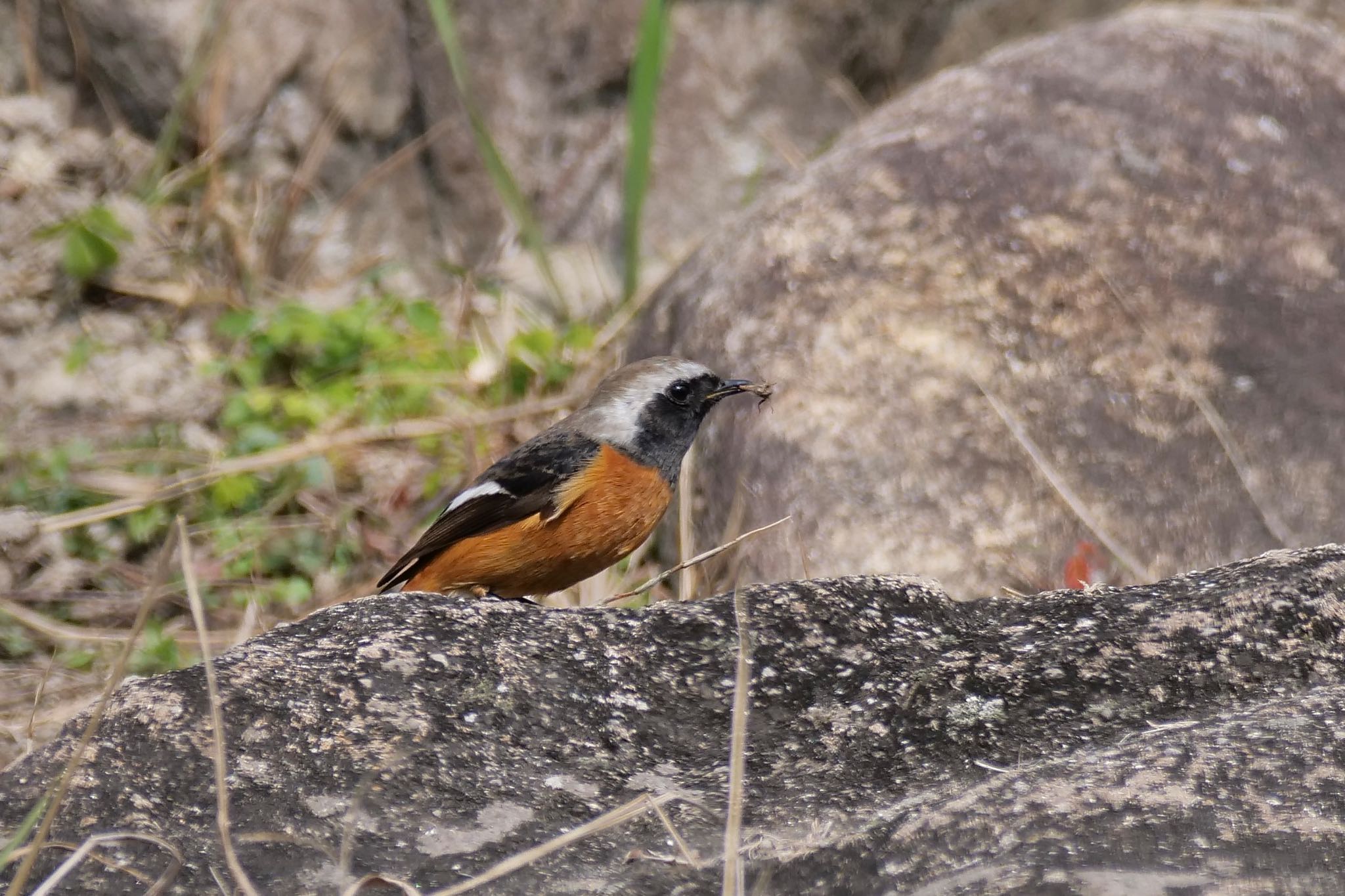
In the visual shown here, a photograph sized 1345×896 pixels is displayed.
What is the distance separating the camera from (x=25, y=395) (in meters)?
7.06

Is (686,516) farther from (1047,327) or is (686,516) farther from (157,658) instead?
(157,658)

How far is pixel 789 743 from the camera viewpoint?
2654 mm

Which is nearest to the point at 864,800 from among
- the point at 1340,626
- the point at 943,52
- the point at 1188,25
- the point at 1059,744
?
the point at 1059,744

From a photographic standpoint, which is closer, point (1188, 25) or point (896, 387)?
point (896, 387)

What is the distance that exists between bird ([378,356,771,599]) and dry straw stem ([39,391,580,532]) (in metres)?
1.79

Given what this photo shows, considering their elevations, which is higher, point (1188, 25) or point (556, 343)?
point (1188, 25)

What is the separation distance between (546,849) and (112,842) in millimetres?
713

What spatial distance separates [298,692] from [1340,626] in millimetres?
2065

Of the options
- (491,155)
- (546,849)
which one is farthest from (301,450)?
(546,849)

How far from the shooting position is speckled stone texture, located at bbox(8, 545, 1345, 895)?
206 cm

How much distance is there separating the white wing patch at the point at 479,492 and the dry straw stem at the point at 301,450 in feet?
5.73

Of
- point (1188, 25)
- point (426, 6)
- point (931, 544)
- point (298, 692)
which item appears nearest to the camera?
point (298, 692)

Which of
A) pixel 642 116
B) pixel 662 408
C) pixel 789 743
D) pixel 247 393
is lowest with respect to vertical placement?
pixel 247 393

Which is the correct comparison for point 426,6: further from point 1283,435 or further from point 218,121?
point 1283,435
